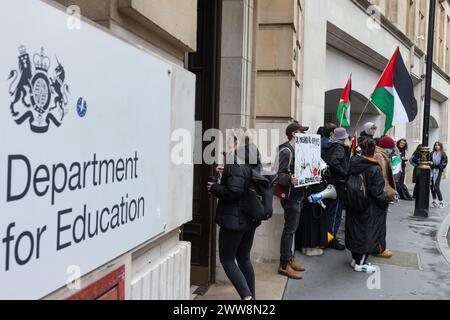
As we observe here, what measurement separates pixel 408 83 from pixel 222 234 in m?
4.85

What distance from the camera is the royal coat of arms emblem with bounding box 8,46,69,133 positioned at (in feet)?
4.33


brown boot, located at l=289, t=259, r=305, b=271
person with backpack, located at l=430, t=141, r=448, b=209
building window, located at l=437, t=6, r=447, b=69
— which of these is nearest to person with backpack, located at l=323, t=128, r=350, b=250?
brown boot, located at l=289, t=259, r=305, b=271

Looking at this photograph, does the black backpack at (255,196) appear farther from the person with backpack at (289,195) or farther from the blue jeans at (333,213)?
the blue jeans at (333,213)

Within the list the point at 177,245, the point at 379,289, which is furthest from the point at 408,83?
the point at 177,245

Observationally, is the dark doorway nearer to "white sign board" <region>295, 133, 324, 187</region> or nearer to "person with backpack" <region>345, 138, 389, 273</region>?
"white sign board" <region>295, 133, 324, 187</region>

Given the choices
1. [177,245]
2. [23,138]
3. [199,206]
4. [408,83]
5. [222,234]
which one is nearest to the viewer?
[23,138]

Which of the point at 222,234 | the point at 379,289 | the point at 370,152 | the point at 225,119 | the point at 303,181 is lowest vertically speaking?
the point at 379,289

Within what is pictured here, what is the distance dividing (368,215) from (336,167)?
1009mm

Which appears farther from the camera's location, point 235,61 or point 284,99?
point 284,99

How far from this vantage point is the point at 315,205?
6387mm

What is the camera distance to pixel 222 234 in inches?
156

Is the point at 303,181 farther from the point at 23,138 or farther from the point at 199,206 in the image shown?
the point at 23,138

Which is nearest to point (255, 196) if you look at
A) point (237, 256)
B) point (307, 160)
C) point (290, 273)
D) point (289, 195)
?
point (237, 256)

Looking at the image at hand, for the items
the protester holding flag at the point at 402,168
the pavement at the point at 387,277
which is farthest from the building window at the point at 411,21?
the pavement at the point at 387,277
